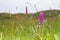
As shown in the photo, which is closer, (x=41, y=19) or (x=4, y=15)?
(x=41, y=19)

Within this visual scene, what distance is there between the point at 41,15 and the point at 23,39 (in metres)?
0.73

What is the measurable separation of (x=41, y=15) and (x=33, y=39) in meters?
0.55

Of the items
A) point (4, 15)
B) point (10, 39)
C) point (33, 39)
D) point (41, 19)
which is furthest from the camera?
point (4, 15)

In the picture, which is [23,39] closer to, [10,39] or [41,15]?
[10,39]

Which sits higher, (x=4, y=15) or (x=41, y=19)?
(x=41, y=19)

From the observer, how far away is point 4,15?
2202 cm

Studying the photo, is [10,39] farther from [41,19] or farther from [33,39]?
[41,19]

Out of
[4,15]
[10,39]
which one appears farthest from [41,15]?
[4,15]

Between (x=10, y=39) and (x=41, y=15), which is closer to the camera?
(x=41, y=15)

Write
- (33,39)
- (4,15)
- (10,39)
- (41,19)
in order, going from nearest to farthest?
(41,19), (33,39), (10,39), (4,15)

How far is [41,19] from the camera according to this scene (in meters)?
2.48

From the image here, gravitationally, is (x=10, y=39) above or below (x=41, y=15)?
below

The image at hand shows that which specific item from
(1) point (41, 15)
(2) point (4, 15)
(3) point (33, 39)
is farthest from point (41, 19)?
(2) point (4, 15)

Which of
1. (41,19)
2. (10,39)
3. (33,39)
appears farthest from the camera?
(10,39)
